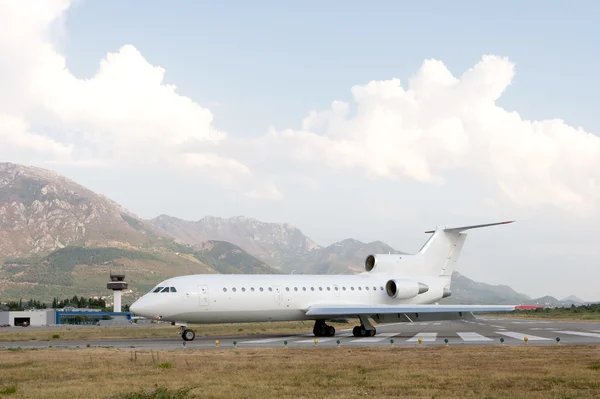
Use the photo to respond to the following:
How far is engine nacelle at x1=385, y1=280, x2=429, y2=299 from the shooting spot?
131 ft

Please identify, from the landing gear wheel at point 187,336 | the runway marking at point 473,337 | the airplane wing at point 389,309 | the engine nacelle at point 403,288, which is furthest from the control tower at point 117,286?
the runway marking at point 473,337

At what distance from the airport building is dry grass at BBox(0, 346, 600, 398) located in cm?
7955

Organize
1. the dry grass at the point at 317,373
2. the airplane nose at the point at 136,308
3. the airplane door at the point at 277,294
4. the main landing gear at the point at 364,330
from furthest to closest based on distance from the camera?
the main landing gear at the point at 364,330, the airplane door at the point at 277,294, the airplane nose at the point at 136,308, the dry grass at the point at 317,373

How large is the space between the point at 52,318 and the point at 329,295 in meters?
80.8

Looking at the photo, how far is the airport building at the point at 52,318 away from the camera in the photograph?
102 meters

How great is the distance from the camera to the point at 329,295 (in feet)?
125

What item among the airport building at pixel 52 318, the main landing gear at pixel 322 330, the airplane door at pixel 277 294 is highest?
the airplane door at pixel 277 294

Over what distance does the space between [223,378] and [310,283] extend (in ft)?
69.5

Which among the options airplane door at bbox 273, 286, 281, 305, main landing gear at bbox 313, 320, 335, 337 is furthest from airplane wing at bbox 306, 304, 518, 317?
main landing gear at bbox 313, 320, 335, 337

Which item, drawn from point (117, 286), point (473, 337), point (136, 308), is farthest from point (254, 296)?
point (117, 286)

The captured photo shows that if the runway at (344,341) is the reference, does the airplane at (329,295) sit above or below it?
above

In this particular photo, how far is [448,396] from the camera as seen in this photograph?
13.6 meters

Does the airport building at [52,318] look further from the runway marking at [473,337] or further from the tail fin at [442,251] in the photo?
the runway marking at [473,337]

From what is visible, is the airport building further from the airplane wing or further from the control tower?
the airplane wing
